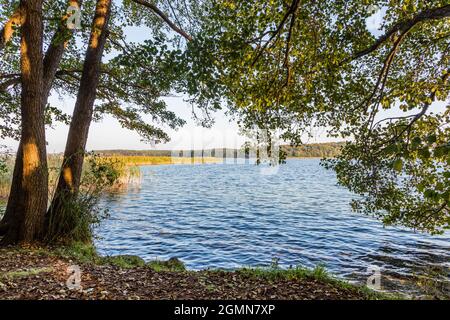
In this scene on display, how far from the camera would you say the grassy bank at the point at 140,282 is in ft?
13.1

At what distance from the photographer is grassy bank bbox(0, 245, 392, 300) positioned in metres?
3.99

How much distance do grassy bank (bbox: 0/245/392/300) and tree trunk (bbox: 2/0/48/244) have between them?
0.64 meters

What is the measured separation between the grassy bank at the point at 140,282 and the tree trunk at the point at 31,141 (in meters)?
0.64

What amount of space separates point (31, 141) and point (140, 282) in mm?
3925

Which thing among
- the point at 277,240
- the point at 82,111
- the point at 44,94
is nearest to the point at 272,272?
the point at 82,111

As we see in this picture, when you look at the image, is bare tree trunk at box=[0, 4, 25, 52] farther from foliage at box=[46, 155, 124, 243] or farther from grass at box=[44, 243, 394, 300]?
grass at box=[44, 243, 394, 300]

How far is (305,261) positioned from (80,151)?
291 inches

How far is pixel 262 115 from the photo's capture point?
6168 mm

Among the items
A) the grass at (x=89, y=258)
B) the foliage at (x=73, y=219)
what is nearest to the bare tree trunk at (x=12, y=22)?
the foliage at (x=73, y=219)

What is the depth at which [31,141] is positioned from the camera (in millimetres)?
6109

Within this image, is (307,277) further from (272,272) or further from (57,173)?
(57,173)

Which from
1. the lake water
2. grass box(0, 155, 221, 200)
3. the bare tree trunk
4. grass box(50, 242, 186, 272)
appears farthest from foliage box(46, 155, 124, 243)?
the bare tree trunk
